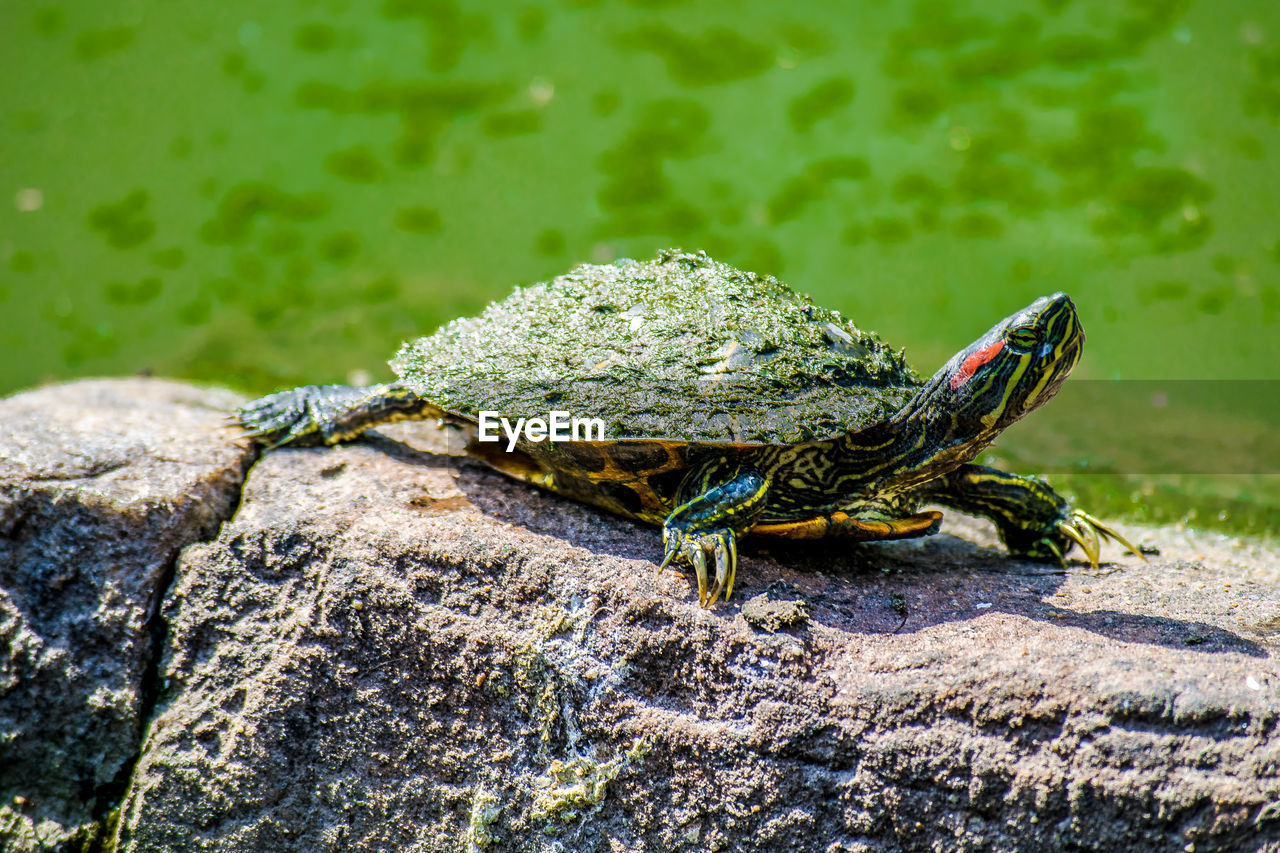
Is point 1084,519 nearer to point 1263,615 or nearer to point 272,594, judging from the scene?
point 1263,615

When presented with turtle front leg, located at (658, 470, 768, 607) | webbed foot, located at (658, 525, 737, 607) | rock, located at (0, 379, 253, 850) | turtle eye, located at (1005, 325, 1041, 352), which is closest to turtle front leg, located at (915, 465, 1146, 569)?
turtle eye, located at (1005, 325, 1041, 352)

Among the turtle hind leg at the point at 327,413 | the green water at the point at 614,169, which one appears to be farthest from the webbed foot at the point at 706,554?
the green water at the point at 614,169

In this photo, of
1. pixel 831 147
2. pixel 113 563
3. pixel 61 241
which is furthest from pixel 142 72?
pixel 113 563

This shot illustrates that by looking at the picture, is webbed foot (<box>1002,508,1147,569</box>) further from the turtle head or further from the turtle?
the turtle head

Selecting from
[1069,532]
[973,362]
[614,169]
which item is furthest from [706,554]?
[614,169]

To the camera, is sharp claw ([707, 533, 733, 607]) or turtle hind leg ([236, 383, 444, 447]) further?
turtle hind leg ([236, 383, 444, 447])

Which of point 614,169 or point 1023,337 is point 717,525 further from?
point 614,169
